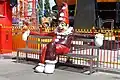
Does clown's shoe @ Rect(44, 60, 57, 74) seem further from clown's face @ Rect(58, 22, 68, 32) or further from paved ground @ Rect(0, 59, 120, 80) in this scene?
clown's face @ Rect(58, 22, 68, 32)

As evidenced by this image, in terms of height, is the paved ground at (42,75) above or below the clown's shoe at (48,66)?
below

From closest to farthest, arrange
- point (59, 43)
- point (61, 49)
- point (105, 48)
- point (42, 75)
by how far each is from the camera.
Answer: point (42, 75) → point (61, 49) → point (59, 43) → point (105, 48)

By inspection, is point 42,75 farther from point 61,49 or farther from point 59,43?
point 59,43

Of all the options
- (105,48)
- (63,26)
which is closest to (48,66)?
(63,26)

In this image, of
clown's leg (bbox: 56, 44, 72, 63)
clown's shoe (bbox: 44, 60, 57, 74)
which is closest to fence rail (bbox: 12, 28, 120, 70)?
clown's leg (bbox: 56, 44, 72, 63)

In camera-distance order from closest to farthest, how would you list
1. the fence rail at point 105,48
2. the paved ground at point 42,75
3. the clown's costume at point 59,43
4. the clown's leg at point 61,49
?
the paved ground at point 42,75 < the clown's costume at point 59,43 < the clown's leg at point 61,49 < the fence rail at point 105,48

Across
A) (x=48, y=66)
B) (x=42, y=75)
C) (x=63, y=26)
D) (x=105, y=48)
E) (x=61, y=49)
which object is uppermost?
(x=63, y=26)

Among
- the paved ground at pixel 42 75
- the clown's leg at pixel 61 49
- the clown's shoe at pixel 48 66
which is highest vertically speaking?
the clown's leg at pixel 61 49

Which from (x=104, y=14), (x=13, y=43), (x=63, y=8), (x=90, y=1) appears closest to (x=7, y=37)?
(x=13, y=43)

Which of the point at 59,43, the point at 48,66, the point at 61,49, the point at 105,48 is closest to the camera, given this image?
the point at 48,66

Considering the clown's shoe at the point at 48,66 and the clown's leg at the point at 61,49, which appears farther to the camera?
the clown's leg at the point at 61,49

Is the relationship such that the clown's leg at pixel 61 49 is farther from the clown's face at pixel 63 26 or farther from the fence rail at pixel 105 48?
the fence rail at pixel 105 48

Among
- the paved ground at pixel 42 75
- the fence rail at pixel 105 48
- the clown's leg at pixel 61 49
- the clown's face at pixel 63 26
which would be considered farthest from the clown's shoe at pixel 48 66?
the fence rail at pixel 105 48

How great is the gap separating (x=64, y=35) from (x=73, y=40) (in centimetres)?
48
